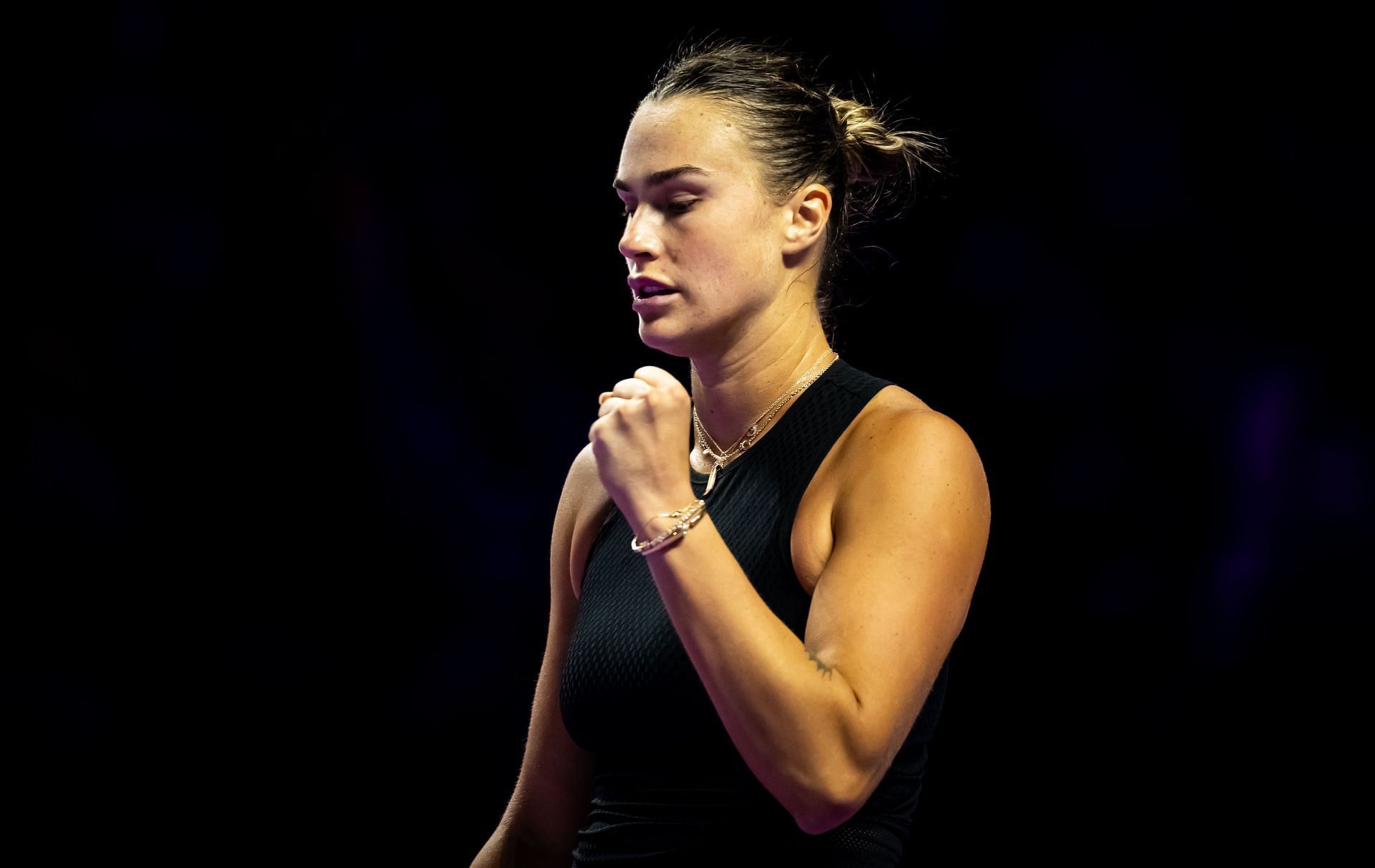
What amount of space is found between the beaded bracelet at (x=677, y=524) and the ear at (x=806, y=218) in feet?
1.18

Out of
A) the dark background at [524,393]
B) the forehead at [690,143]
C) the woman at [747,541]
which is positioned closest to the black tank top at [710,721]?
the woman at [747,541]

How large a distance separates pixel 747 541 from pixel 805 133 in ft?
1.34

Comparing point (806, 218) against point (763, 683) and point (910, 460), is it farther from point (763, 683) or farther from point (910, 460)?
point (763, 683)

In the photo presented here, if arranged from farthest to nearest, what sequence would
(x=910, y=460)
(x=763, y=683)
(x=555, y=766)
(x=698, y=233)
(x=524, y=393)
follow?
1. (x=524, y=393)
2. (x=555, y=766)
3. (x=698, y=233)
4. (x=910, y=460)
5. (x=763, y=683)

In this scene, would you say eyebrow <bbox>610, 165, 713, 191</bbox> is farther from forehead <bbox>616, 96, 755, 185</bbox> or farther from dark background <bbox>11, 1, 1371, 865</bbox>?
dark background <bbox>11, 1, 1371, 865</bbox>

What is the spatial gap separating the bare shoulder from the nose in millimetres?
230

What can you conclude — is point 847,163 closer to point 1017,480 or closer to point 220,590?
point 1017,480

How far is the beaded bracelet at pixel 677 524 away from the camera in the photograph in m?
0.89

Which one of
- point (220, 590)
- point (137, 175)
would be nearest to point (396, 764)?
point (220, 590)

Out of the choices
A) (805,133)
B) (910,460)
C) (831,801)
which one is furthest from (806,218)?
(831,801)

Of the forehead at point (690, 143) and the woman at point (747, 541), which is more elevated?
the forehead at point (690, 143)

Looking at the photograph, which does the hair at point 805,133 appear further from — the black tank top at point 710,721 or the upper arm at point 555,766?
the upper arm at point 555,766

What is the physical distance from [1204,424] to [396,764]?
134cm

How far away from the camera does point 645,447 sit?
93 cm
